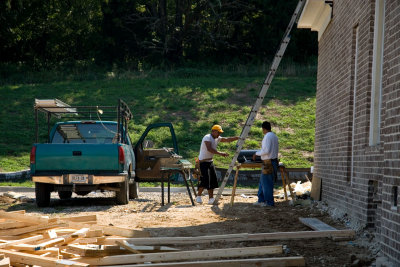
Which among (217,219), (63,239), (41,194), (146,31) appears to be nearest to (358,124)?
(217,219)

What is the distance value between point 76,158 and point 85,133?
201 cm

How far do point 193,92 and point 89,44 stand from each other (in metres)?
15.9

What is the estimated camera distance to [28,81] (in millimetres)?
40594

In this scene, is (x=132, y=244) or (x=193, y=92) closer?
(x=132, y=244)

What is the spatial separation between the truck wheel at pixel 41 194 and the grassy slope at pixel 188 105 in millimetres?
9678

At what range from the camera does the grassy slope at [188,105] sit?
27609mm

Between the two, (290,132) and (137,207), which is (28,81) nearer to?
(290,132)

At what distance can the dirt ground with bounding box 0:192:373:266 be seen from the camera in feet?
26.5

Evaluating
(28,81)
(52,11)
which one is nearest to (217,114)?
(28,81)

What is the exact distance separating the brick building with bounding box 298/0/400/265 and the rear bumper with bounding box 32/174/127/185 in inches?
176

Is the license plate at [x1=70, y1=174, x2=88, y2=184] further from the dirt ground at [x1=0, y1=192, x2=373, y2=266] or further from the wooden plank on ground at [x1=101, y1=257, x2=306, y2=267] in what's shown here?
the wooden plank on ground at [x1=101, y1=257, x2=306, y2=267]

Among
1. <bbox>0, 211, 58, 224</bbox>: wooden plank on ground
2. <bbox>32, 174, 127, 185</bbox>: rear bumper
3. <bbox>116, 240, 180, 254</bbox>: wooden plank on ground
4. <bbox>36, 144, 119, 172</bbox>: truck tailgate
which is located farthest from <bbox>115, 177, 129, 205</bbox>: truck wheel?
<bbox>116, 240, 180, 254</bbox>: wooden plank on ground

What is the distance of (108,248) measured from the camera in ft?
24.7

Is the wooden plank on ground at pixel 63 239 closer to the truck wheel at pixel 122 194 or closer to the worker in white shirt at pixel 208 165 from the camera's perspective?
the truck wheel at pixel 122 194
